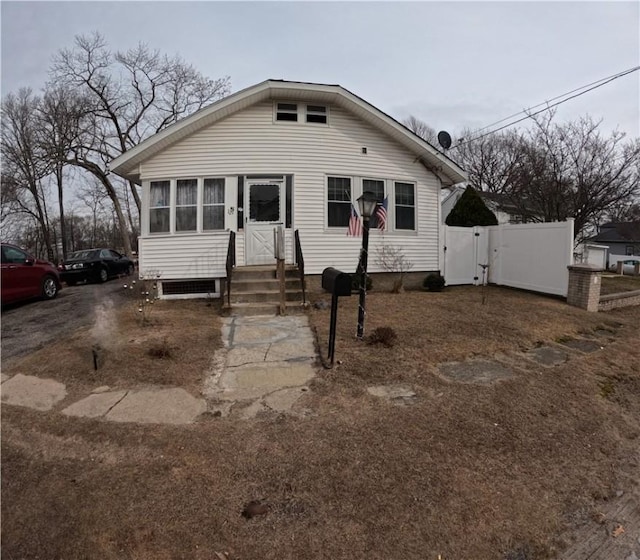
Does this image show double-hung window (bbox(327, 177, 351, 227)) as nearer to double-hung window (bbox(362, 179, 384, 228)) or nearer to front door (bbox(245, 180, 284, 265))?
double-hung window (bbox(362, 179, 384, 228))

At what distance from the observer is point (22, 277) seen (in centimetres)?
889

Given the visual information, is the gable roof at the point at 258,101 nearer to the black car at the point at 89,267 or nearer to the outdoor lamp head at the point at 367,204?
the outdoor lamp head at the point at 367,204

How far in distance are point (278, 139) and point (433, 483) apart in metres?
8.93

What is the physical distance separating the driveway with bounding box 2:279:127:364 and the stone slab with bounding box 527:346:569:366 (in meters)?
7.34

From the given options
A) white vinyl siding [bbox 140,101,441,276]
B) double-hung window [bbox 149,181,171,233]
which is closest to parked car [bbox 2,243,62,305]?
white vinyl siding [bbox 140,101,441,276]

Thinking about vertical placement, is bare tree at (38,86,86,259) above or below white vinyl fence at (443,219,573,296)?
above

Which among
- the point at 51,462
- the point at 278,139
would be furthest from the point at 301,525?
the point at 278,139

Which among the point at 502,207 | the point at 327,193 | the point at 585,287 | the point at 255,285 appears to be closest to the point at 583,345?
the point at 585,287

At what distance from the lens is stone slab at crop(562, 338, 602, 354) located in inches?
239

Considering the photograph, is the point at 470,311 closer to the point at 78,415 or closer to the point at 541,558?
the point at 541,558

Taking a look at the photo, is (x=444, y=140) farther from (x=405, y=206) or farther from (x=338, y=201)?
(x=338, y=201)

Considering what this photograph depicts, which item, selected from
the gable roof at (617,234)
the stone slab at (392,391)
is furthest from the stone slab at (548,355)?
the gable roof at (617,234)

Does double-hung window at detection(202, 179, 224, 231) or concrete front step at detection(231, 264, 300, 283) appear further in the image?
double-hung window at detection(202, 179, 224, 231)

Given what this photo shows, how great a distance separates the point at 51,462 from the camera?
301 centimetres
